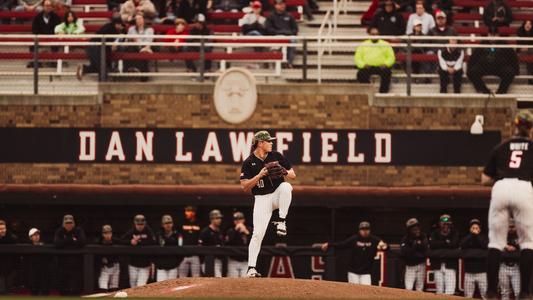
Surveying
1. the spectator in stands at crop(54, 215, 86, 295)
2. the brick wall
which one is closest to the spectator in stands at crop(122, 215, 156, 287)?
the spectator in stands at crop(54, 215, 86, 295)

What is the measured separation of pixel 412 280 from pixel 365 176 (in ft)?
7.81

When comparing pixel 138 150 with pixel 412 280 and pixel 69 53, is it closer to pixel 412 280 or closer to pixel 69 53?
pixel 69 53

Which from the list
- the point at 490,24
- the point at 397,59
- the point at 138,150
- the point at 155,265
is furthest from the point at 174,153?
the point at 490,24

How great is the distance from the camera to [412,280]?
19531mm

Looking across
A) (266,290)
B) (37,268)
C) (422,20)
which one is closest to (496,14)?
(422,20)

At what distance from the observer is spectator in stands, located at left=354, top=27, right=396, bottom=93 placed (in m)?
20.6

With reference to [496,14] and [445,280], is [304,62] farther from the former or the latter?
[445,280]

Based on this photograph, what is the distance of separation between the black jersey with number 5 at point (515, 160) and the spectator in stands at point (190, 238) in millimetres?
8926

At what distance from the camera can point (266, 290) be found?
13.3m

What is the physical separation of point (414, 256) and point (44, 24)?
848 cm

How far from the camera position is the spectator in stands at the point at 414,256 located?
19266 millimetres

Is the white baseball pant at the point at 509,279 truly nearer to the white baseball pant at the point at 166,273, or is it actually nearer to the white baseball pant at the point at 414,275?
the white baseball pant at the point at 414,275

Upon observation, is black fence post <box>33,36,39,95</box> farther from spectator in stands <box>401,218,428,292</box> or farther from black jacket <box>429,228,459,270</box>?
black jacket <box>429,228,459,270</box>

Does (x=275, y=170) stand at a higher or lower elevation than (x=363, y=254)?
higher
